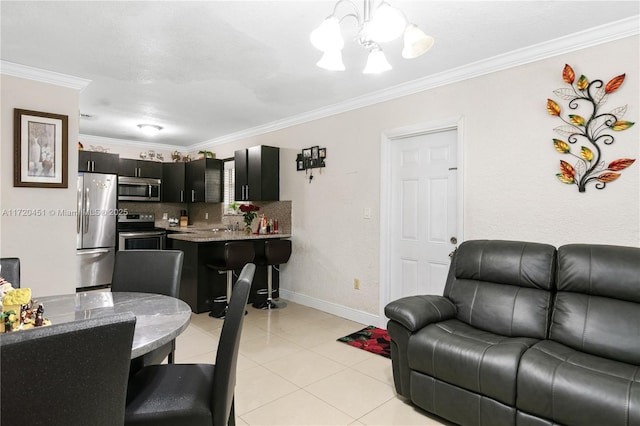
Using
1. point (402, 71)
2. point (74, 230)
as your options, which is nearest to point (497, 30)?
point (402, 71)

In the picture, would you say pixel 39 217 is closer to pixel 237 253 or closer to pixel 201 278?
pixel 201 278

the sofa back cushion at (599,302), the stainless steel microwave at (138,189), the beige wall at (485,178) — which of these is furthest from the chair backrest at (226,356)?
the stainless steel microwave at (138,189)

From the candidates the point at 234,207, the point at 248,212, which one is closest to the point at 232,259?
the point at 248,212

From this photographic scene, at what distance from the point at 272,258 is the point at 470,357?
2.90 meters

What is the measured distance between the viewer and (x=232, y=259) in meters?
4.06

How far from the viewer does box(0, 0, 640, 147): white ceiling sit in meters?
2.25

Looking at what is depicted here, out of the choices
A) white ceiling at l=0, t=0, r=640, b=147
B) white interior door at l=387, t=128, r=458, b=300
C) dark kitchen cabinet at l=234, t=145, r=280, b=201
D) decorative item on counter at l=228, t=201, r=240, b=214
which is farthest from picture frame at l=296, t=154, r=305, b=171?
white interior door at l=387, t=128, r=458, b=300

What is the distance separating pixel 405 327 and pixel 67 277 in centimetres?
334

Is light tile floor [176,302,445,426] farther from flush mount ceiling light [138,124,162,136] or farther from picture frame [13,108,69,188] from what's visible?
flush mount ceiling light [138,124,162,136]

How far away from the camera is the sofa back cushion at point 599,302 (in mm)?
1966

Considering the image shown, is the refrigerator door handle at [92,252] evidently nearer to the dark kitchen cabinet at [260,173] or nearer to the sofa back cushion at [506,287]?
the dark kitchen cabinet at [260,173]

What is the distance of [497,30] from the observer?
8.27ft

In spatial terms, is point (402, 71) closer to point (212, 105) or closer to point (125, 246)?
point (212, 105)

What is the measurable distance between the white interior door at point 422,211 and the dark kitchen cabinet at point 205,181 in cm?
357
